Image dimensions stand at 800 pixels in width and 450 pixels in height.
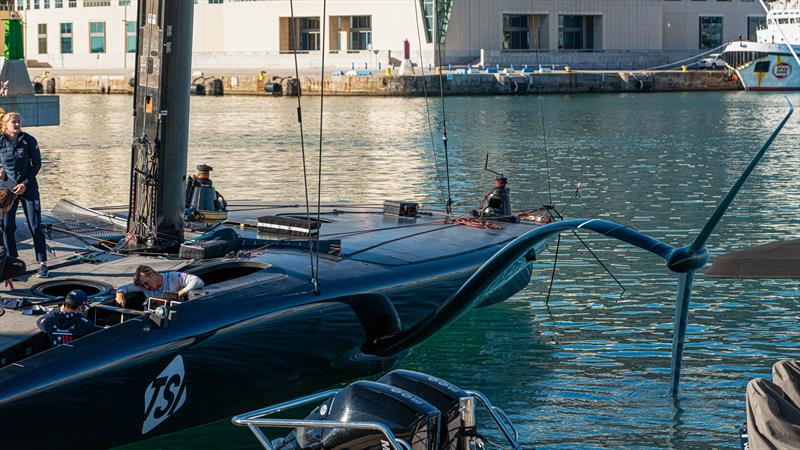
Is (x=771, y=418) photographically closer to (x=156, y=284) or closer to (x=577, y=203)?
(x=156, y=284)

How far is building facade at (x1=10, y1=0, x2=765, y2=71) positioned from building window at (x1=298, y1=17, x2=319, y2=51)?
8cm

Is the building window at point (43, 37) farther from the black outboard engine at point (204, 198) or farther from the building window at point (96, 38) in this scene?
the black outboard engine at point (204, 198)

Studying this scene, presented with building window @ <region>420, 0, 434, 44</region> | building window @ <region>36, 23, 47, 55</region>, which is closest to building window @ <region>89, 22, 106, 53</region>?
building window @ <region>36, 23, 47, 55</region>

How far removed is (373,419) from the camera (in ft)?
28.5

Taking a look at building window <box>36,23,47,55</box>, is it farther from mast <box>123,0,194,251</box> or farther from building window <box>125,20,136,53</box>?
mast <box>123,0,194,251</box>

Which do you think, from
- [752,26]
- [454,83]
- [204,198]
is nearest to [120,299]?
[204,198]

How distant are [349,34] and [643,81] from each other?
1044 inches

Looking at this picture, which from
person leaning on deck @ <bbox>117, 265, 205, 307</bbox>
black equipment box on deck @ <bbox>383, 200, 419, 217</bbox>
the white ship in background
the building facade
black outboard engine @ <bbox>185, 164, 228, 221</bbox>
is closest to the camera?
person leaning on deck @ <bbox>117, 265, 205, 307</bbox>

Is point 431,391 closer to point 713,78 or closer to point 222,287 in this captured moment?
point 222,287

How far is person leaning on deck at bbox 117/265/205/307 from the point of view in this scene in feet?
37.6

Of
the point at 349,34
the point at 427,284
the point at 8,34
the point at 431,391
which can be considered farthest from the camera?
the point at 349,34

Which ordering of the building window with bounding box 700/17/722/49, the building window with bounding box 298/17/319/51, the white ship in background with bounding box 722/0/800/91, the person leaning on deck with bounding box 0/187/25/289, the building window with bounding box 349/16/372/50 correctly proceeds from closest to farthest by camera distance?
the person leaning on deck with bounding box 0/187/25/289 < the white ship in background with bounding box 722/0/800/91 < the building window with bounding box 349/16/372/50 < the building window with bounding box 298/17/319/51 < the building window with bounding box 700/17/722/49

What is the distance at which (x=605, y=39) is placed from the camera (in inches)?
4055

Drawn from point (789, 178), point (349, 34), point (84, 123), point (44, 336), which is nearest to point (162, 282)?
point (44, 336)
